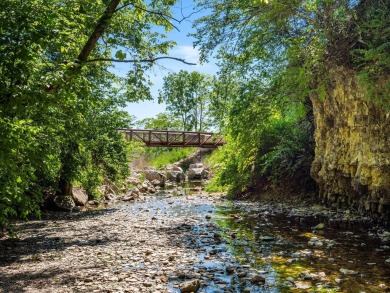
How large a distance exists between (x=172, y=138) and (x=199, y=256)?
27.7 meters

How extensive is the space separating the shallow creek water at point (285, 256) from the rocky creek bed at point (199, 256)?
15 millimetres

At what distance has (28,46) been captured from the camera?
488 centimetres

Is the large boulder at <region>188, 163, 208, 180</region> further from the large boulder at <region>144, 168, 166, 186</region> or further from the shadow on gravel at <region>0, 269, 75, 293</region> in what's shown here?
the shadow on gravel at <region>0, 269, 75, 293</region>

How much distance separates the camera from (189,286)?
5289 mm

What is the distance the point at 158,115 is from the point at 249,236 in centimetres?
5085

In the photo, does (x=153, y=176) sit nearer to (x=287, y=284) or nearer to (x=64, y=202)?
(x=64, y=202)

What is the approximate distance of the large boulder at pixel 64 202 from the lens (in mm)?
15102

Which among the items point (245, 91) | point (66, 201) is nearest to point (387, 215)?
point (245, 91)

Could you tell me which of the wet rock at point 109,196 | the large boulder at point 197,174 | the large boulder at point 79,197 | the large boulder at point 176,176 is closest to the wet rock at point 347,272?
the large boulder at point 79,197

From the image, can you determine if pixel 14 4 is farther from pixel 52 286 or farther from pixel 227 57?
pixel 227 57

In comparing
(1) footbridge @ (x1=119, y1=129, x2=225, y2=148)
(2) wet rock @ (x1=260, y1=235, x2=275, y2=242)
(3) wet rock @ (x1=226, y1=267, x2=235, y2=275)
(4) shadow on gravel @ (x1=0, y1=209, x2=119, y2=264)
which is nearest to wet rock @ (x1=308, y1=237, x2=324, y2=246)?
(2) wet rock @ (x1=260, y1=235, x2=275, y2=242)

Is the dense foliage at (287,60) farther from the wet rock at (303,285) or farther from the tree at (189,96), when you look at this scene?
the tree at (189,96)

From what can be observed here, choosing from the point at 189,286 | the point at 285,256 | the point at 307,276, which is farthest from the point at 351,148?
the point at 189,286

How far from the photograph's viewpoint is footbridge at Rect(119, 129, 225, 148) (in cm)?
3234
